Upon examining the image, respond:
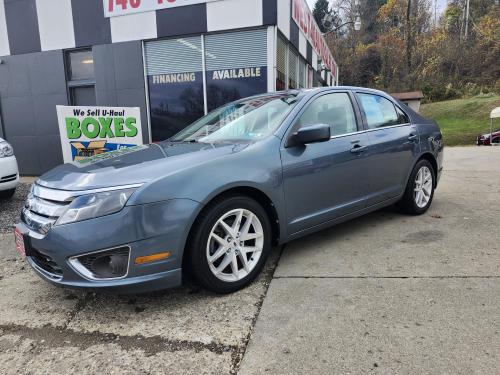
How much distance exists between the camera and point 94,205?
8.20 ft

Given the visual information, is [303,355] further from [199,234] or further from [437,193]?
[437,193]

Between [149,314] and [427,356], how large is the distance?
1721 millimetres

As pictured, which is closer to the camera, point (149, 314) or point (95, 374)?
point (95, 374)

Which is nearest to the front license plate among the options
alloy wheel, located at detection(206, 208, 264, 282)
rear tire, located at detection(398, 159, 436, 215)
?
alloy wheel, located at detection(206, 208, 264, 282)

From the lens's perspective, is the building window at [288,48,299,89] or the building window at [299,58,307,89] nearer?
the building window at [288,48,299,89]

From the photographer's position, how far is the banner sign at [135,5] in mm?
7824

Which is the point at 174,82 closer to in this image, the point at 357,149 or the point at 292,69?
the point at 292,69

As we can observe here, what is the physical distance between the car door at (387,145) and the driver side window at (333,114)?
21 cm

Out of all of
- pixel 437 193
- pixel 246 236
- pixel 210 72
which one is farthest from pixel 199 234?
pixel 210 72

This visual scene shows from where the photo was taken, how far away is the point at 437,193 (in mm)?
6160

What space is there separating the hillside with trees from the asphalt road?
3356 centimetres

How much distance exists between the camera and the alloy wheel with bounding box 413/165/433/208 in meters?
4.74

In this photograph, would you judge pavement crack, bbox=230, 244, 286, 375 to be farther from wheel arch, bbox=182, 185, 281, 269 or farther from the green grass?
the green grass

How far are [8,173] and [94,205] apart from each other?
3.85 m
